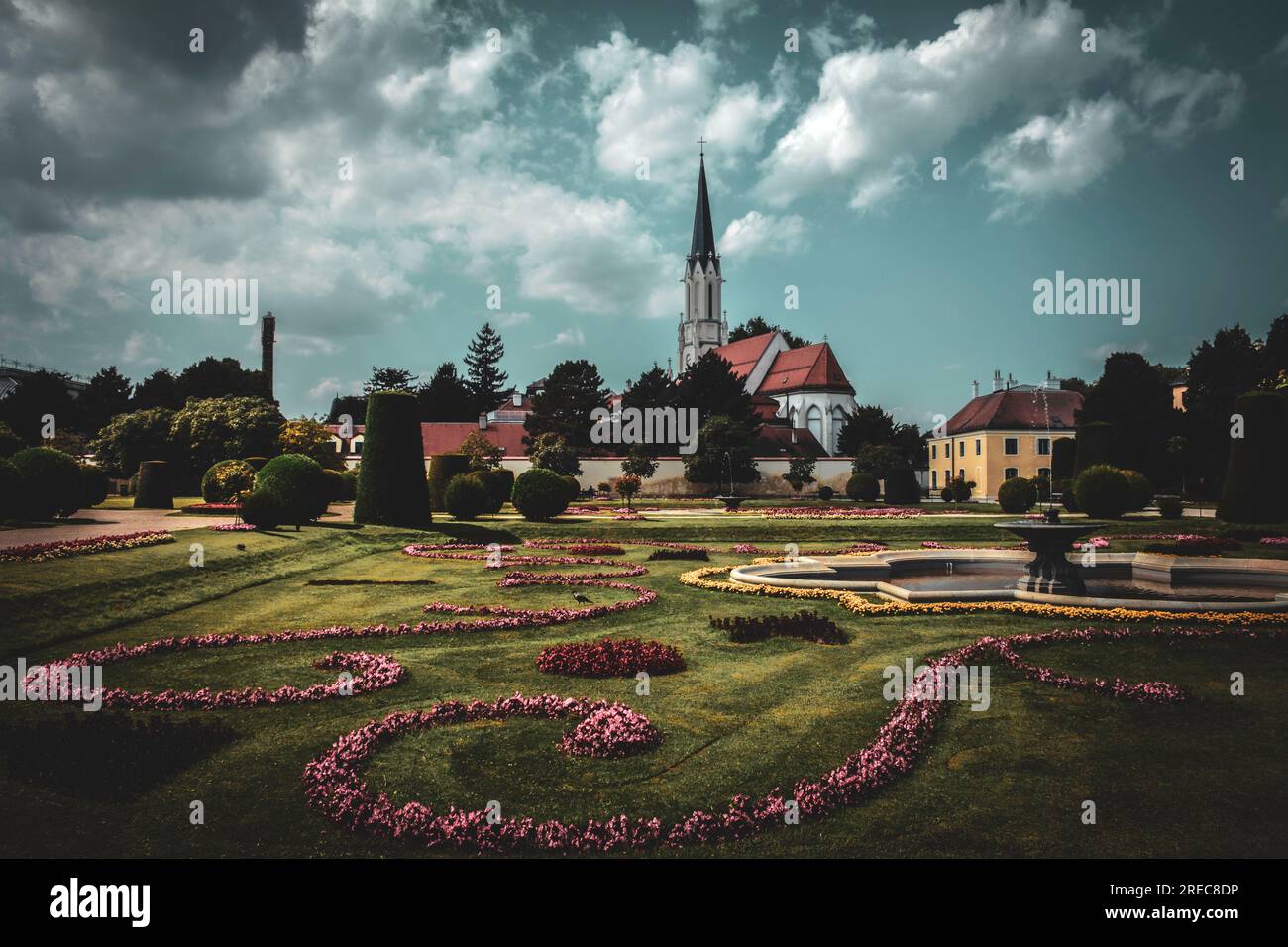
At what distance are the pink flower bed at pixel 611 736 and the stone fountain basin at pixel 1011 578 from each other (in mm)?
6800

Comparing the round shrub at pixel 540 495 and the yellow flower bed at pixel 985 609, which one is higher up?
the round shrub at pixel 540 495

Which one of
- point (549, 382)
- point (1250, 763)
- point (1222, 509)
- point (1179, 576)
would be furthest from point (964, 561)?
point (549, 382)

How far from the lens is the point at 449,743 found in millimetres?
6039

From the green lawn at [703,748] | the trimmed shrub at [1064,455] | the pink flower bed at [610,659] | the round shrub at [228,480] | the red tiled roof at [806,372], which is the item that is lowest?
the green lawn at [703,748]

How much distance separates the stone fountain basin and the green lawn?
4.59ft

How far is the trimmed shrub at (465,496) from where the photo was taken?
88.1 feet

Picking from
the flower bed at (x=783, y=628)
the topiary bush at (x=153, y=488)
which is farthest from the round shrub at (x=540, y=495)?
the flower bed at (x=783, y=628)

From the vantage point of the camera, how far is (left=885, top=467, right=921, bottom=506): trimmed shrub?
1786 inches

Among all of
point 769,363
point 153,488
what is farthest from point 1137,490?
point 769,363

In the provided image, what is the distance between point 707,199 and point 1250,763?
275 feet

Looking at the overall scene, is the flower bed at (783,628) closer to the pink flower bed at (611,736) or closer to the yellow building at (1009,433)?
the pink flower bed at (611,736)

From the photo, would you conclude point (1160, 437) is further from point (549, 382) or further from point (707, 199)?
point (707, 199)

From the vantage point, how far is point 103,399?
67.4m

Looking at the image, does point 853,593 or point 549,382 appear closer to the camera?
point 853,593
